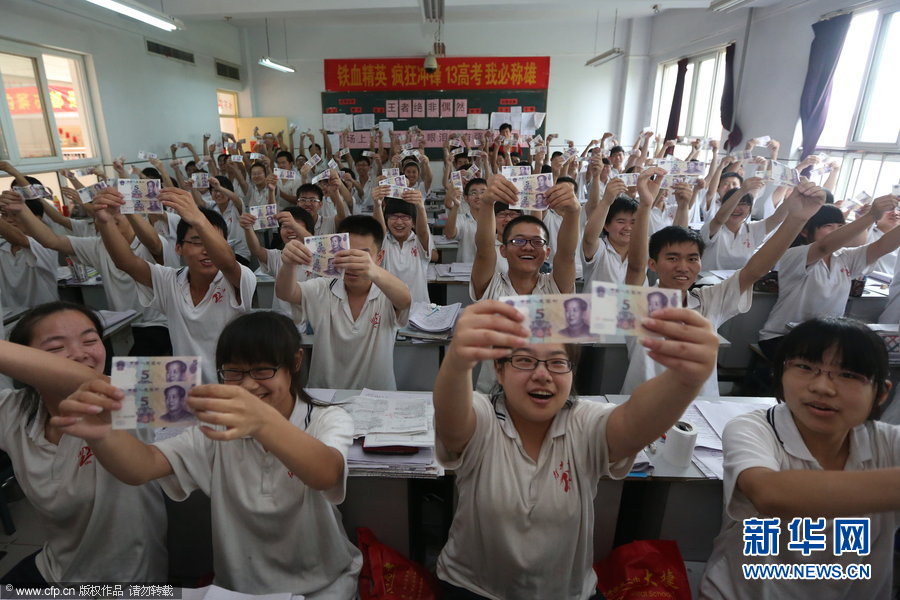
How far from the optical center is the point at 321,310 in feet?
7.71

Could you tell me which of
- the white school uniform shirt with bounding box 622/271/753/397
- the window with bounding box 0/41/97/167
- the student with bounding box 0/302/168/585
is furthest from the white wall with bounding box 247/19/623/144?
the student with bounding box 0/302/168/585

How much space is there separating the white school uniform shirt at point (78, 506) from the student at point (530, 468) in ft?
3.26

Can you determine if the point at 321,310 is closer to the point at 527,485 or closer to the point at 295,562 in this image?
the point at 295,562

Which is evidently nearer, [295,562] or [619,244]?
[295,562]

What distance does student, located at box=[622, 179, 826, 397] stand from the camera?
216 cm

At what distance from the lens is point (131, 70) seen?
24.6 ft

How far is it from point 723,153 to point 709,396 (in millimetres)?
7232

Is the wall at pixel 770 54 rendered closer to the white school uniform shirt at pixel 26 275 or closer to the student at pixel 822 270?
the student at pixel 822 270

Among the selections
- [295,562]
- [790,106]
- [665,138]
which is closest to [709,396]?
[295,562]

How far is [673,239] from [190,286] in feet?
8.43

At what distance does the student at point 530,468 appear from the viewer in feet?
4.03

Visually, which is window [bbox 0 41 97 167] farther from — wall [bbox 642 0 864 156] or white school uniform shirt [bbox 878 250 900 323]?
wall [bbox 642 0 864 156]

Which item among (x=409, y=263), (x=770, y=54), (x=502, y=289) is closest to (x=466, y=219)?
(x=409, y=263)

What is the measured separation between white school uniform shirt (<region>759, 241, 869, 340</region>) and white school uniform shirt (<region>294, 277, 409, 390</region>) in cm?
274
